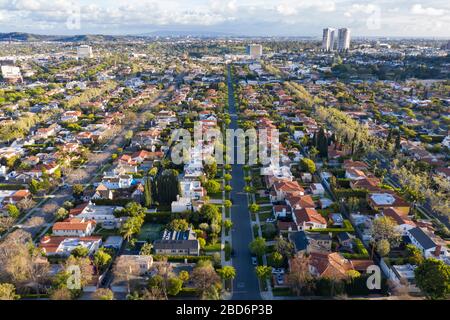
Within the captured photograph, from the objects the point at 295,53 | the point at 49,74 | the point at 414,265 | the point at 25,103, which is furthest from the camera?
the point at 295,53

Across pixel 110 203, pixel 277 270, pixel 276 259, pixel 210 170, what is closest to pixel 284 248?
pixel 276 259

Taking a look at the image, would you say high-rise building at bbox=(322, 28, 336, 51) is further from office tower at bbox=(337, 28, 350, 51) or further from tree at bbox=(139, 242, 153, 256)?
tree at bbox=(139, 242, 153, 256)

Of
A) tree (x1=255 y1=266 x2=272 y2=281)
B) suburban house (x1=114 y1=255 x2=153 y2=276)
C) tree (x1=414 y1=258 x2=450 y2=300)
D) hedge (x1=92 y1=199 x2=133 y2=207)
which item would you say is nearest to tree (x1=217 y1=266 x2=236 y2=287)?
tree (x1=255 y1=266 x2=272 y2=281)

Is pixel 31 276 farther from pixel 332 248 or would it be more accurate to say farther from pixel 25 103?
pixel 25 103

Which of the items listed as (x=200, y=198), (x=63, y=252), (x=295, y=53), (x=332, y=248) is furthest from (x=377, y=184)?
(x=295, y=53)

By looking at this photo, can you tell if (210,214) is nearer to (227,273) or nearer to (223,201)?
(223,201)

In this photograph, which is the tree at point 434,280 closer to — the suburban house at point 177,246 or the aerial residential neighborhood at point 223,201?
the aerial residential neighborhood at point 223,201
